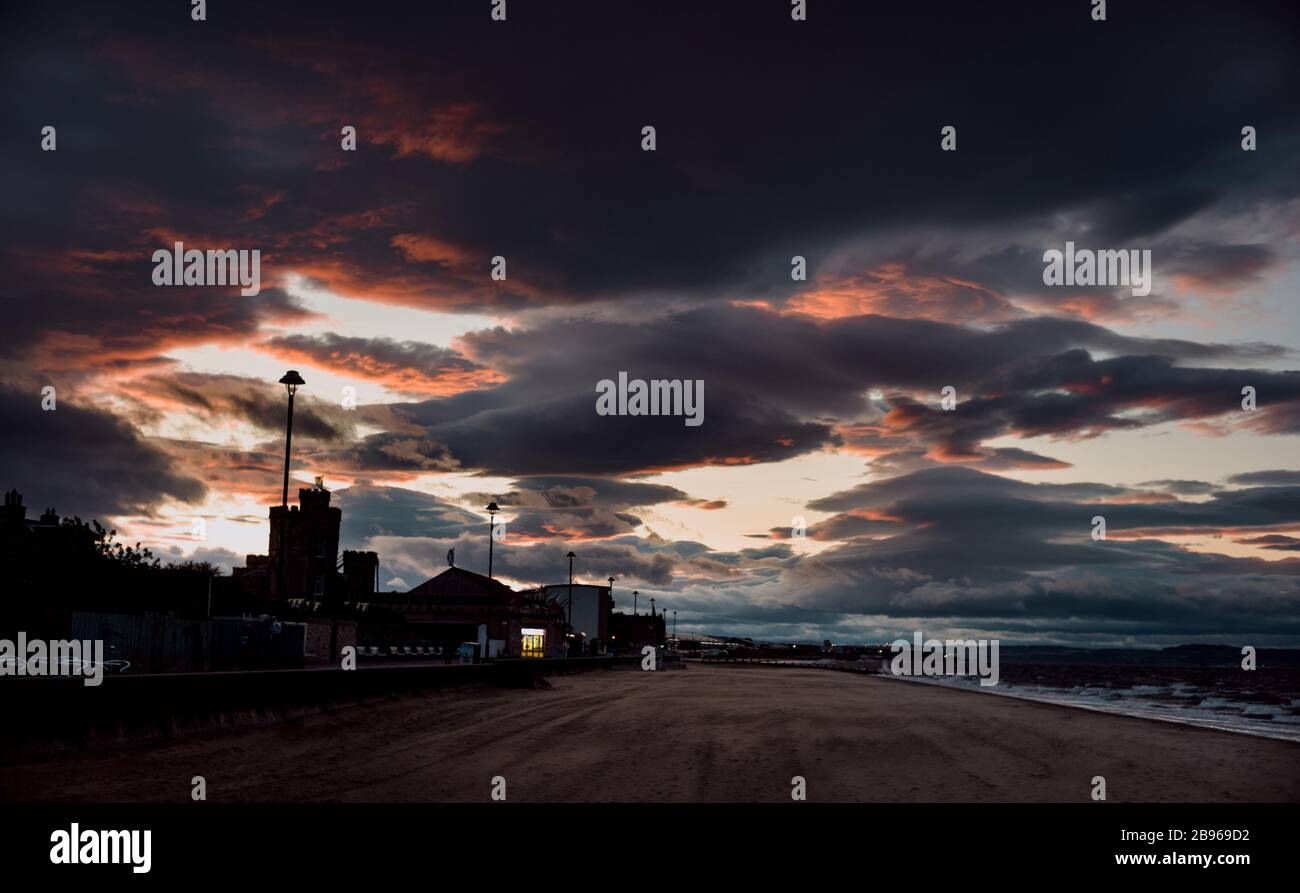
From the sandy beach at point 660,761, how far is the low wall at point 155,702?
1.20 ft

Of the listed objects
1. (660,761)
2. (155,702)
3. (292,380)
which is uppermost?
(292,380)

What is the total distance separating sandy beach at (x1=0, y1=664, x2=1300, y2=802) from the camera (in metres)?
12.9

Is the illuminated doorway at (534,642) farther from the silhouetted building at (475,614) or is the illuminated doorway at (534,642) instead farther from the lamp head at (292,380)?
the lamp head at (292,380)

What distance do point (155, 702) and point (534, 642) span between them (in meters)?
82.3

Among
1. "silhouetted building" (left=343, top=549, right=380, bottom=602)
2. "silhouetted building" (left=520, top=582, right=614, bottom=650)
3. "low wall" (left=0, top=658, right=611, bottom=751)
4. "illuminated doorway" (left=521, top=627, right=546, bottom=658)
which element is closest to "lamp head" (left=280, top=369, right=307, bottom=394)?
"low wall" (left=0, top=658, right=611, bottom=751)

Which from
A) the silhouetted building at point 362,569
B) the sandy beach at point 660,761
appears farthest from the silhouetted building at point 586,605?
the sandy beach at point 660,761

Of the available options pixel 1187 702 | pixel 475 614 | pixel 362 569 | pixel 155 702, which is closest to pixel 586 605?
pixel 362 569

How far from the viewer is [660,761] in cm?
1620

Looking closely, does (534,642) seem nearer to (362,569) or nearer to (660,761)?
(362,569)

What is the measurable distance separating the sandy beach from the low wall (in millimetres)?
365

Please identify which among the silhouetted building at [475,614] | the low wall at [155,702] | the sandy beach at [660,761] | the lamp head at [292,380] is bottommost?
the silhouetted building at [475,614]

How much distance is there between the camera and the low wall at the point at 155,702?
1359 cm

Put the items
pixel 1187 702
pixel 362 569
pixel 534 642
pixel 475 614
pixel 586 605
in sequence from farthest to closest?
pixel 586 605 → pixel 362 569 → pixel 534 642 → pixel 475 614 → pixel 1187 702
